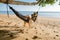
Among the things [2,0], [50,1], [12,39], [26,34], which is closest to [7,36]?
[12,39]

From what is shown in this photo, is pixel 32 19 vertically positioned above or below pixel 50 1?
below

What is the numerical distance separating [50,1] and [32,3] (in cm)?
179

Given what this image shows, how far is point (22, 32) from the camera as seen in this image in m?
10.3

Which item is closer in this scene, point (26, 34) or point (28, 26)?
point (26, 34)

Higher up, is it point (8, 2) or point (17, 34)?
point (8, 2)

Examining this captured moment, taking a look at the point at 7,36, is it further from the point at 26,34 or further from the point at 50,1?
the point at 50,1

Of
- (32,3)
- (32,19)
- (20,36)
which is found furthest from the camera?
(32,19)

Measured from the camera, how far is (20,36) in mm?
9477

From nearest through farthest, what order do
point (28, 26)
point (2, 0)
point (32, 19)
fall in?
point (2, 0), point (32, 19), point (28, 26)

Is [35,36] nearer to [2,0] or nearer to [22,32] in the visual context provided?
[22,32]

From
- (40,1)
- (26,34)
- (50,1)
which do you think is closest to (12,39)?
(26,34)

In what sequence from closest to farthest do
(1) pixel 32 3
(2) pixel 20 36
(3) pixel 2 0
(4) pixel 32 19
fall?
(3) pixel 2 0 → (2) pixel 20 36 → (1) pixel 32 3 → (4) pixel 32 19

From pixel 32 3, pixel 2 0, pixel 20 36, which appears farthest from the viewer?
pixel 32 3

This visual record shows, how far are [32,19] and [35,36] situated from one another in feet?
5.62
